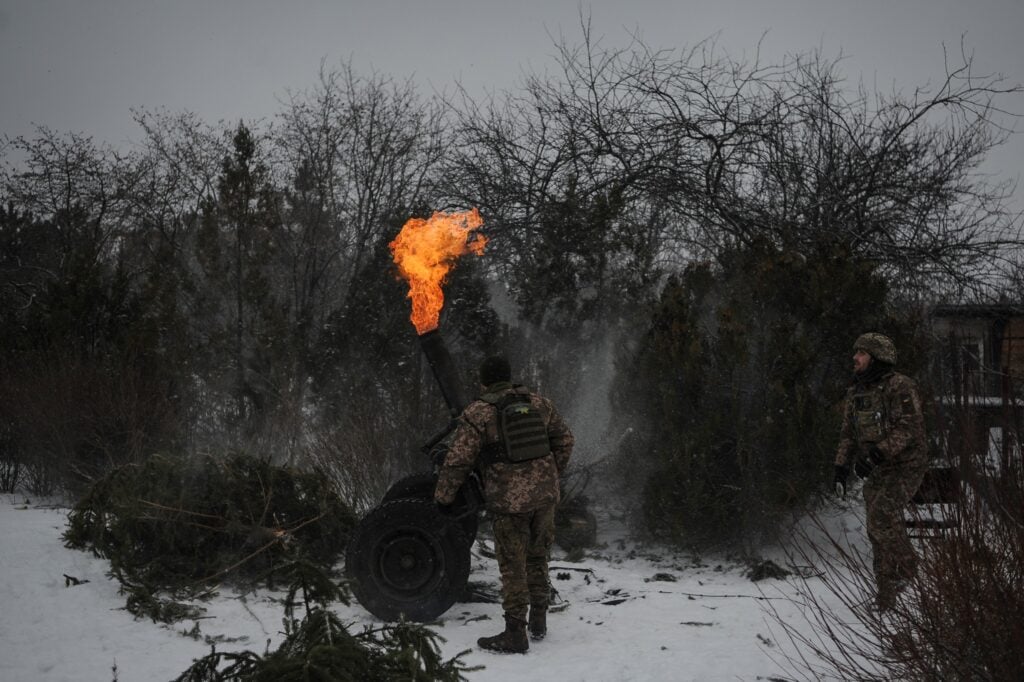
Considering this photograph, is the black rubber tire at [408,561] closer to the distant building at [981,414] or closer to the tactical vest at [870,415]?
the tactical vest at [870,415]

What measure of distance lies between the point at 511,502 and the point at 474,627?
115cm

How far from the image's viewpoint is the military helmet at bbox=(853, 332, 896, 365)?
230 inches

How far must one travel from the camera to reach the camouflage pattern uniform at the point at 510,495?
5383 millimetres

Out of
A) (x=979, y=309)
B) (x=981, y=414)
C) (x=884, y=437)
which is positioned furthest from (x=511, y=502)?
(x=979, y=309)

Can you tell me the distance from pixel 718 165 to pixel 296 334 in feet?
21.0

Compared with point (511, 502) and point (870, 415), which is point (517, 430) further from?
point (870, 415)

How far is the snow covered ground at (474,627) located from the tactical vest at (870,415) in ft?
4.58

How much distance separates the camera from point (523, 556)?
5.45 meters

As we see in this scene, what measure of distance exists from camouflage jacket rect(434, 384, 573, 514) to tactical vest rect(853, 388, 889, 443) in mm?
2332

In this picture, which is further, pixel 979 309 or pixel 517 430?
pixel 979 309

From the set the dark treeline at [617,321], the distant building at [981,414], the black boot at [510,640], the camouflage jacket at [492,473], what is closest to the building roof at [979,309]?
the dark treeline at [617,321]

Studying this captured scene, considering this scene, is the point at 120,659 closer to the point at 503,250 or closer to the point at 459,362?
the point at 459,362

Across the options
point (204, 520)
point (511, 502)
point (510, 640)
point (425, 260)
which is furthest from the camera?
point (425, 260)

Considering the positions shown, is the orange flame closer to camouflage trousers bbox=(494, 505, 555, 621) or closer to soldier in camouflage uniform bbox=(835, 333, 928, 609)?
camouflage trousers bbox=(494, 505, 555, 621)
